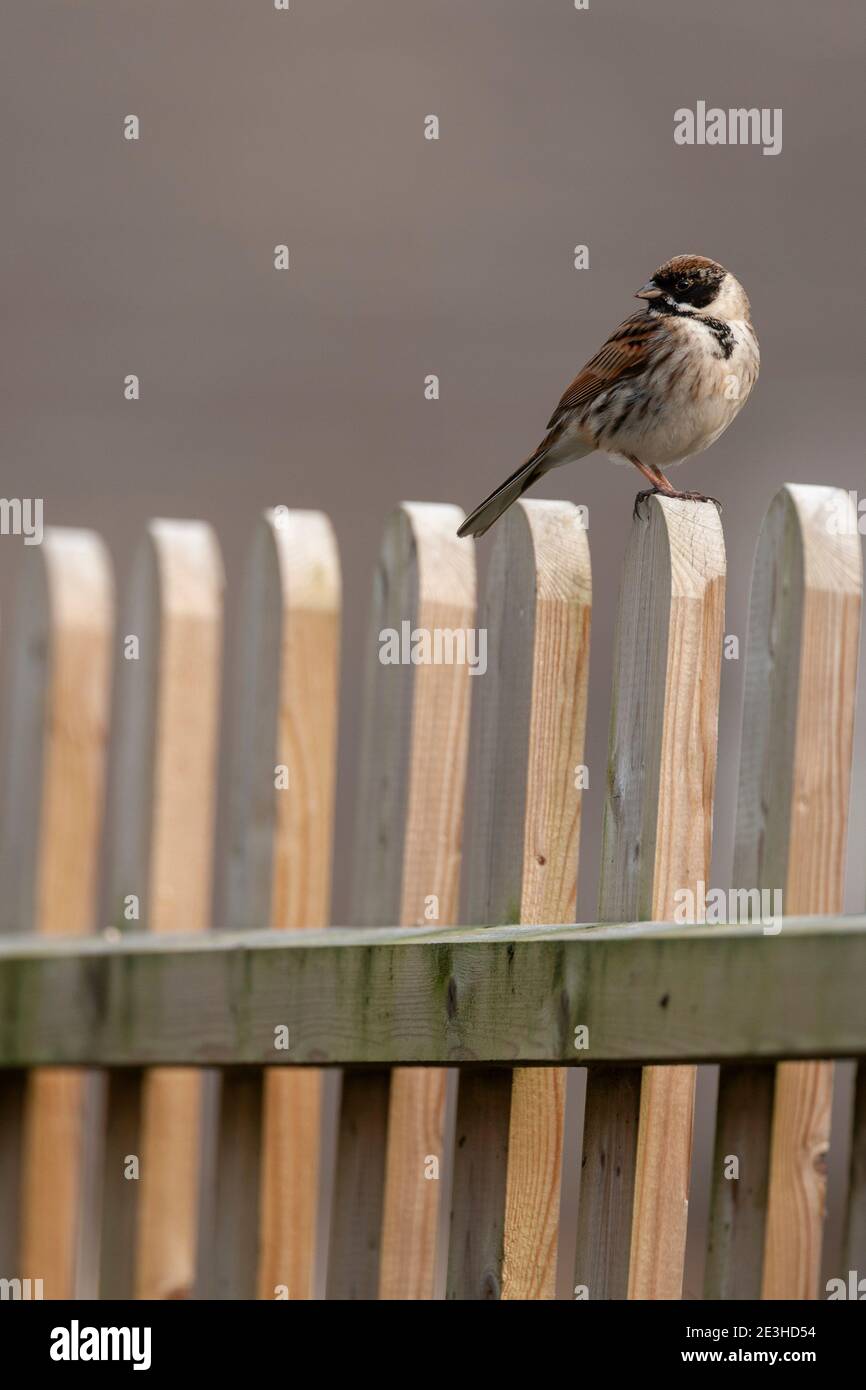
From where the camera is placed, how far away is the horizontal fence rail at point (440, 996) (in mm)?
2172

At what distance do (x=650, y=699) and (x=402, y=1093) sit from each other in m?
0.92

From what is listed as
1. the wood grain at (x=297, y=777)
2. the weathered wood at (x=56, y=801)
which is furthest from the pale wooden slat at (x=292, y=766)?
the weathered wood at (x=56, y=801)

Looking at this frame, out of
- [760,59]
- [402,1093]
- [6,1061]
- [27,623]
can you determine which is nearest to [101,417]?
[760,59]

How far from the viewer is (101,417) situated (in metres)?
Answer: 7.64

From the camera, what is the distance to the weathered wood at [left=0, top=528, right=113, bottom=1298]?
13.0 feet

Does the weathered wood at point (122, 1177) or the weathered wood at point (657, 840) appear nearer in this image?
the weathered wood at point (657, 840)

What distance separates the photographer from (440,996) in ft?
9.11

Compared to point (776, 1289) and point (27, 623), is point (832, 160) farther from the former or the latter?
point (776, 1289)

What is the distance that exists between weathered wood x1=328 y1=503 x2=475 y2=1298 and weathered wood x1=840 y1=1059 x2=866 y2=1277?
105 centimetres

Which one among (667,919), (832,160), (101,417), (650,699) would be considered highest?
(832,160)

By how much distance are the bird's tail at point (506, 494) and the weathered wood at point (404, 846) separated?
0.10 metres

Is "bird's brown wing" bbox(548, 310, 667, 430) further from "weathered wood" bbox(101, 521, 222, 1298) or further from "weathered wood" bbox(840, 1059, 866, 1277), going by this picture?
"weathered wood" bbox(840, 1059, 866, 1277)

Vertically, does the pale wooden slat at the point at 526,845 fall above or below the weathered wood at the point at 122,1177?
above

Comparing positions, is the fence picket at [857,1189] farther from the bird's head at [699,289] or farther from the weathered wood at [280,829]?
the bird's head at [699,289]
